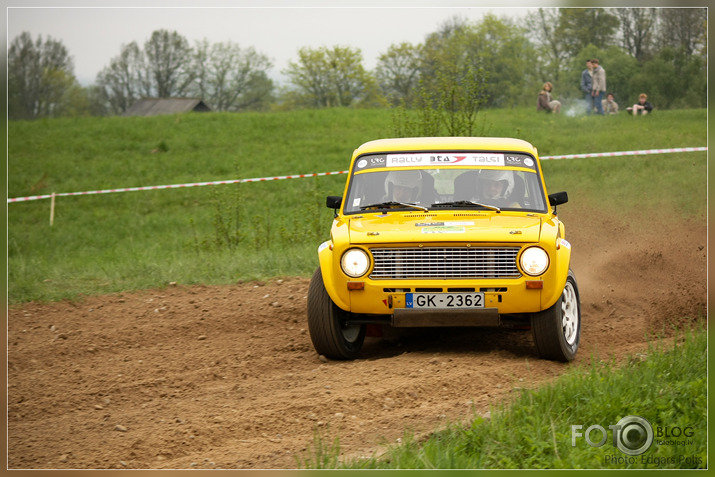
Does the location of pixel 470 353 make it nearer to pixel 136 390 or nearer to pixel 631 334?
pixel 631 334

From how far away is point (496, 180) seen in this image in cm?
867

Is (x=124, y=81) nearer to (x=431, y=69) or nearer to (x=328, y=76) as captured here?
(x=328, y=76)

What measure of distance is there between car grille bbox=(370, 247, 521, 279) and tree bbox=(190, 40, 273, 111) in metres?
57.1

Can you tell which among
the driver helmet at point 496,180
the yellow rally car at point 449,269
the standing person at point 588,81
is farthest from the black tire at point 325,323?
the standing person at point 588,81

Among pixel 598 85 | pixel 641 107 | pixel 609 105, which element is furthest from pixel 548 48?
pixel 598 85

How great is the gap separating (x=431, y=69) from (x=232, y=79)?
30875mm

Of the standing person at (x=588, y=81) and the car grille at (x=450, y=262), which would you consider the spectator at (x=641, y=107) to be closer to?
the standing person at (x=588, y=81)

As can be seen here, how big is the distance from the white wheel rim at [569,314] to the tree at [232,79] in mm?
57068

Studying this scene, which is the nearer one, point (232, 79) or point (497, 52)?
point (497, 52)

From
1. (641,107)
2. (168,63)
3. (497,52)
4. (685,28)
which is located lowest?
(641,107)

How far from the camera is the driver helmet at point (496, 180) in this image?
859 cm

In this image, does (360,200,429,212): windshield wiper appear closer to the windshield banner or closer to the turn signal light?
the windshield banner

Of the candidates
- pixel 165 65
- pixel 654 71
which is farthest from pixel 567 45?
pixel 165 65

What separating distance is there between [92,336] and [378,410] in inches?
179
